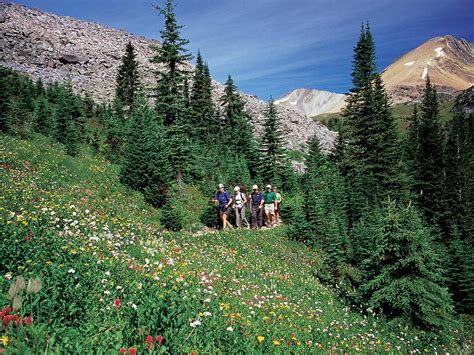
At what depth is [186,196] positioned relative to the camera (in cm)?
2508

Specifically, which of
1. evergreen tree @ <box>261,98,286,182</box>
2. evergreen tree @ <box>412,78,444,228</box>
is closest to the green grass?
evergreen tree @ <box>261,98,286,182</box>

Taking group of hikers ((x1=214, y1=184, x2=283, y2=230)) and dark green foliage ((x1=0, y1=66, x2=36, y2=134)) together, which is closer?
group of hikers ((x1=214, y1=184, x2=283, y2=230))

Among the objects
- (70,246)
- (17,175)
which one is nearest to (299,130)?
(17,175)

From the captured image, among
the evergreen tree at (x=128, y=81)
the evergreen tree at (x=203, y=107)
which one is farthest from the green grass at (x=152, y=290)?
the evergreen tree at (x=128, y=81)

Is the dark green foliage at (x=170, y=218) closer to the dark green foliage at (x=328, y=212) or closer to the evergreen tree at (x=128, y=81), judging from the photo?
the dark green foliage at (x=328, y=212)

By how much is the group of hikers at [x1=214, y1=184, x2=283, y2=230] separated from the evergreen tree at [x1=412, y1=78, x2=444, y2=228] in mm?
23953

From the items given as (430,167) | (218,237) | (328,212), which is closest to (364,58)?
(430,167)

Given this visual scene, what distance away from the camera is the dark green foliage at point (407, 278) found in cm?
1149

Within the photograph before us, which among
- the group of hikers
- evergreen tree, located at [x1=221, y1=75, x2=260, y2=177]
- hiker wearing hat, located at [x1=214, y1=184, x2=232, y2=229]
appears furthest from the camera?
evergreen tree, located at [x1=221, y1=75, x2=260, y2=177]

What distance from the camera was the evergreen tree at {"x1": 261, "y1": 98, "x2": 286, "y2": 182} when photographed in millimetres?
33219

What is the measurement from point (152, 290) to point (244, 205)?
1594 cm

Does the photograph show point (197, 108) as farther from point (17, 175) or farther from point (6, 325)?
point (6, 325)

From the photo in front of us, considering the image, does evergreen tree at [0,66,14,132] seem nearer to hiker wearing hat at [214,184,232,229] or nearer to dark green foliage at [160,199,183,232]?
dark green foliage at [160,199,183,232]

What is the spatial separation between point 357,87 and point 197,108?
24794 millimetres
